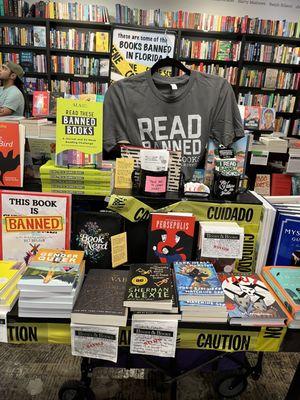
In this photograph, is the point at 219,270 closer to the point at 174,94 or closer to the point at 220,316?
the point at 220,316

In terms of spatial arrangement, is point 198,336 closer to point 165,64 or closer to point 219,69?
point 165,64

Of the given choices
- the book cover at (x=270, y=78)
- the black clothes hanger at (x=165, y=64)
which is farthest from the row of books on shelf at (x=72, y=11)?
the black clothes hanger at (x=165, y=64)

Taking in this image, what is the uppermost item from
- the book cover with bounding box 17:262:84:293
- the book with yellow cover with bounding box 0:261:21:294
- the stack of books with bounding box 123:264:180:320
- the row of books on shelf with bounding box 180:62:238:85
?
the row of books on shelf with bounding box 180:62:238:85

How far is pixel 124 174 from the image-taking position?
52.7 inches

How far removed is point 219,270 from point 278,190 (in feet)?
6.44

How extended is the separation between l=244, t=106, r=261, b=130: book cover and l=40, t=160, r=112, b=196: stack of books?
4.62 ft

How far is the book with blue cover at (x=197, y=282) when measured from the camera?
1064 millimetres

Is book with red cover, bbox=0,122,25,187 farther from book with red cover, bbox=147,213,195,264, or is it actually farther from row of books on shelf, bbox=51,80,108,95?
row of books on shelf, bbox=51,80,108,95

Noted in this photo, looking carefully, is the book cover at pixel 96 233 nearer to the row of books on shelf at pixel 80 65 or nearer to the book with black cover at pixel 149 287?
the book with black cover at pixel 149 287

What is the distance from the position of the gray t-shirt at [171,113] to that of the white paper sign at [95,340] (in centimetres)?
74

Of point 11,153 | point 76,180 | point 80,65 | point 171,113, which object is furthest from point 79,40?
point 76,180

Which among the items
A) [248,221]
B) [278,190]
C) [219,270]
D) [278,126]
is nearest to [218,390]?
[219,270]

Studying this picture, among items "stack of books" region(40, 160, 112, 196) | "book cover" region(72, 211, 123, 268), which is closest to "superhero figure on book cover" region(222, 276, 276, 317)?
"book cover" region(72, 211, 123, 268)

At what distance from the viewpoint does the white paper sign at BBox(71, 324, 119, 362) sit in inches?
40.2
